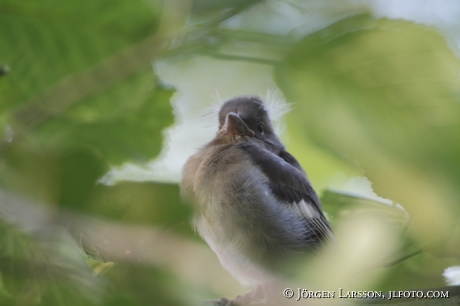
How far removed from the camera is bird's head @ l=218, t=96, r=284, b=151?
1953mm

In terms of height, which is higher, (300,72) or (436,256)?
(300,72)

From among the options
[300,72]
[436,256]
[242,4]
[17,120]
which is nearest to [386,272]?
[436,256]

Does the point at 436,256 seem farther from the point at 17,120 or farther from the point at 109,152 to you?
the point at 17,120

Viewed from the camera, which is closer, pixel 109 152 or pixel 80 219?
pixel 80 219

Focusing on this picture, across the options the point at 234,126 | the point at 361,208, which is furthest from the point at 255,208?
the point at 361,208

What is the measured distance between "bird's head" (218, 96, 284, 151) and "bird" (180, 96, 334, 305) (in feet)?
0.60

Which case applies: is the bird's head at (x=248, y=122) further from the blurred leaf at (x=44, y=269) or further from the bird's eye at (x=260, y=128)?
the blurred leaf at (x=44, y=269)

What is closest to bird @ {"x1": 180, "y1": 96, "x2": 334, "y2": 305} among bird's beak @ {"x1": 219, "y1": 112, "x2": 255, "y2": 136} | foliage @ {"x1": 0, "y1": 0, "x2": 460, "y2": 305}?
bird's beak @ {"x1": 219, "y1": 112, "x2": 255, "y2": 136}

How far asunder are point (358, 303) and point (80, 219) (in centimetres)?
45

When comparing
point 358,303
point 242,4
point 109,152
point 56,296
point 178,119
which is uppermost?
point 178,119

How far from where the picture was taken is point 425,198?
0.58 m

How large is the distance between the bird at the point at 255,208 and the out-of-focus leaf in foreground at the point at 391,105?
763 mm

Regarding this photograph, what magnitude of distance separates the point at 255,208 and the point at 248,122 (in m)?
0.64

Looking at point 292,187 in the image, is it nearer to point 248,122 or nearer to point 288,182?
point 288,182
